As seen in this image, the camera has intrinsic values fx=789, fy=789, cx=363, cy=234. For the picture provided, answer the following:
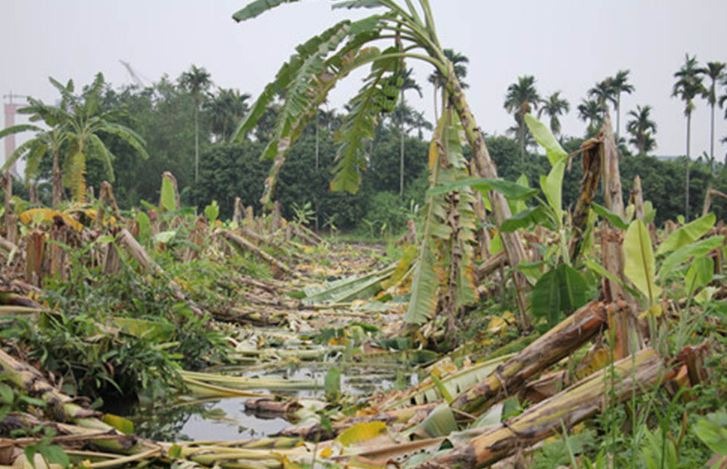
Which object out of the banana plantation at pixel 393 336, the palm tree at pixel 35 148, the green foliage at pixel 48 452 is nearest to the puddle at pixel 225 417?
the banana plantation at pixel 393 336

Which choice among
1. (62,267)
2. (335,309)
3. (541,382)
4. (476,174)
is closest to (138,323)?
(62,267)

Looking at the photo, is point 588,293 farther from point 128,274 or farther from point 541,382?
point 128,274

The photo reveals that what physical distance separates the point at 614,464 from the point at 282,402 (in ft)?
7.20

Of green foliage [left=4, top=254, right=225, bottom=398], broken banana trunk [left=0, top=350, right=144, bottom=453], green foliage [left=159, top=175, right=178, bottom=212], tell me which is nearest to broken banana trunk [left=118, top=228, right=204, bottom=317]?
green foliage [left=4, top=254, right=225, bottom=398]

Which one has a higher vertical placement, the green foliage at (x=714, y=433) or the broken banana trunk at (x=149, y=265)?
the broken banana trunk at (x=149, y=265)

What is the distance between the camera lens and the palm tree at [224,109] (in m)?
50.8

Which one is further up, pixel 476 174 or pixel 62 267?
pixel 476 174

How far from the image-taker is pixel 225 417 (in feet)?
12.4

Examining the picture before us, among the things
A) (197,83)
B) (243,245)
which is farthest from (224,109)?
(243,245)

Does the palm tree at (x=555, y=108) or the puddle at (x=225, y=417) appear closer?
the puddle at (x=225, y=417)

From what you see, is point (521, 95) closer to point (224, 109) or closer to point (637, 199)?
point (224, 109)

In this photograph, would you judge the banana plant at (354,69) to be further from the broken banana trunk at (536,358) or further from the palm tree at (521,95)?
the palm tree at (521,95)

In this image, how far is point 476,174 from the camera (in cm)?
567

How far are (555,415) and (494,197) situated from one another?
9.96ft
